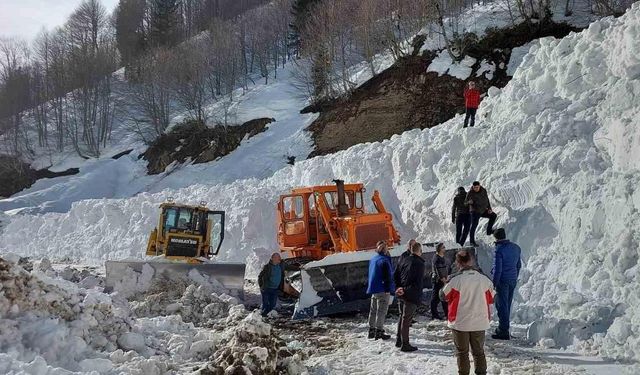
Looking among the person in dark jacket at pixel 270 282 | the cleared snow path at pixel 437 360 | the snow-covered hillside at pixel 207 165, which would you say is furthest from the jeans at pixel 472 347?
the snow-covered hillside at pixel 207 165

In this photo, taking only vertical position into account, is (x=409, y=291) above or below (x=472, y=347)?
above

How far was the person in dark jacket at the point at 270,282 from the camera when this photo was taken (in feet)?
34.8

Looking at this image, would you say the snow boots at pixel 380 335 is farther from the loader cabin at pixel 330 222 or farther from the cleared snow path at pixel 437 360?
the loader cabin at pixel 330 222

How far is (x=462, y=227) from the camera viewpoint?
11477 mm

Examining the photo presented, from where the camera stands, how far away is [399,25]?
3200 centimetres

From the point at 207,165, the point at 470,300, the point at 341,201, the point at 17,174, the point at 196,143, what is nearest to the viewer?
the point at 470,300

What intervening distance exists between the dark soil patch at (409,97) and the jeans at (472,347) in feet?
62.4

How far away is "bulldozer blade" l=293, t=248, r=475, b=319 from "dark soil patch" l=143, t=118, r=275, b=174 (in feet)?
77.9

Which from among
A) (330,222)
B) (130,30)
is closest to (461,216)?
(330,222)

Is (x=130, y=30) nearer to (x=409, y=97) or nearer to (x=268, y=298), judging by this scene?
(x=409, y=97)

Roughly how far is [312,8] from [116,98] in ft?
61.2

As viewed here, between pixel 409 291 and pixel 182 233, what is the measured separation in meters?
8.04

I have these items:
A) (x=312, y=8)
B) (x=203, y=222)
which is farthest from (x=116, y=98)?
(x=203, y=222)

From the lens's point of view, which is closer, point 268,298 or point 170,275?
point 268,298
